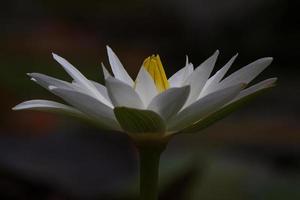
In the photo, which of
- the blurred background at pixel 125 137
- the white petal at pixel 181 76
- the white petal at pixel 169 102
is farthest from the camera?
the blurred background at pixel 125 137

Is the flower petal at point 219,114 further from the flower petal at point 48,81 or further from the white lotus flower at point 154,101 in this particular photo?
the flower petal at point 48,81

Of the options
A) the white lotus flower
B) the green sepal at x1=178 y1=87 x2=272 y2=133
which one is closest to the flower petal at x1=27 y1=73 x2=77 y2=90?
the white lotus flower

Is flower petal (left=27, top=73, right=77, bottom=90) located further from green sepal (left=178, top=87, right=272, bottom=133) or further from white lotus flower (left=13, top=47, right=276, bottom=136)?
green sepal (left=178, top=87, right=272, bottom=133)

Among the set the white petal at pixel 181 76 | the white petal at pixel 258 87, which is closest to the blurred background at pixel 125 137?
the white petal at pixel 181 76

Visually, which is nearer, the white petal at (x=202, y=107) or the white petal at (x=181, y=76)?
the white petal at (x=202, y=107)

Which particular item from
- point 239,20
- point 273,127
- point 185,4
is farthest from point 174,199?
point 185,4

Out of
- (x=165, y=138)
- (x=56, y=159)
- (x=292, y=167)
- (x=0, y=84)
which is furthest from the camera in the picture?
(x=0, y=84)

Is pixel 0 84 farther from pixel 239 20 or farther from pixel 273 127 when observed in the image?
pixel 239 20
